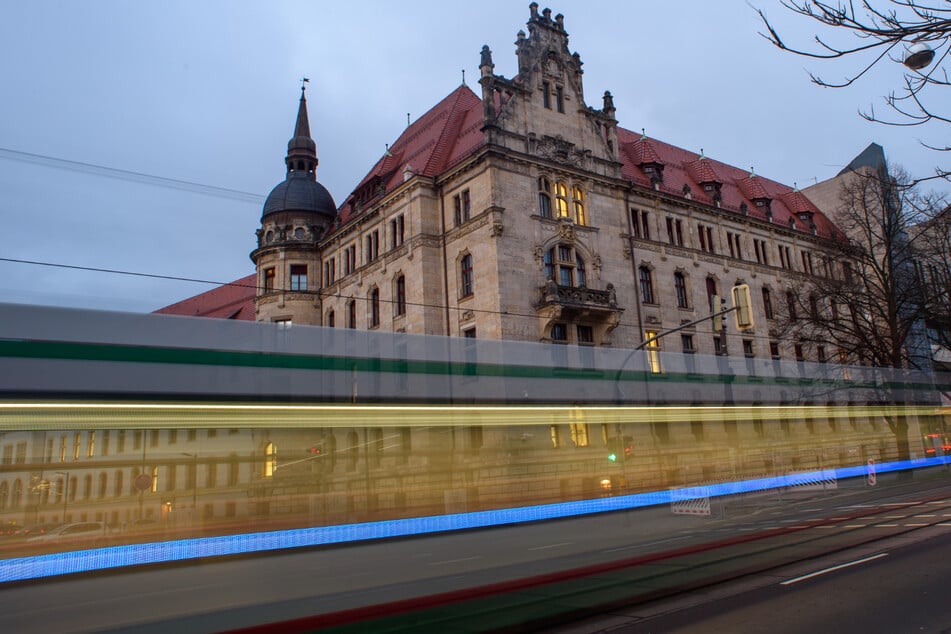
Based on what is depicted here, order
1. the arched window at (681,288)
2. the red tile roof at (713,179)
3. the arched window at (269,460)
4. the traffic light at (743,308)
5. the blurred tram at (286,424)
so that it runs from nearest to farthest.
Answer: the blurred tram at (286,424)
the arched window at (269,460)
the traffic light at (743,308)
the arched window at (681,288)
the red tile roof at (713,179)

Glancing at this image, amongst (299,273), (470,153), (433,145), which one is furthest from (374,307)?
(470,153)

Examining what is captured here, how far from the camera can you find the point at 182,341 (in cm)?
894

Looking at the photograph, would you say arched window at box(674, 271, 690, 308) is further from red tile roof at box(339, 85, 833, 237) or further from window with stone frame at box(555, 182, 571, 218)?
window with stone frame at box(555, 182, 571, 218)

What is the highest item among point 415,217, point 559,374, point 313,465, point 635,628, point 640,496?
point 415,217

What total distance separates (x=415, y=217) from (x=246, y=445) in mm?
27030

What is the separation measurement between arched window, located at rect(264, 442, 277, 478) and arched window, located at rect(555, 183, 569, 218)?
26330 mm

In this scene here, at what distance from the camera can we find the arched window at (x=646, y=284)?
121 feet

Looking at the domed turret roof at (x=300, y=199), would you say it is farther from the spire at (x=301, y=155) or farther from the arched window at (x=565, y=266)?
the arched window at (x=565, y=266)

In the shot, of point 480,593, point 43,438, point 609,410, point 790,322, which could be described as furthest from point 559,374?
point 790,322

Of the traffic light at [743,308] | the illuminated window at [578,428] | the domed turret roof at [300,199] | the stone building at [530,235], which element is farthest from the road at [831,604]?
the domed turret roof at [300,199]

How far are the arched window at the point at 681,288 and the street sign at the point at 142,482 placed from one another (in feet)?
114

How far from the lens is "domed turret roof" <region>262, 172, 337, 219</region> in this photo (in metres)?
46.2

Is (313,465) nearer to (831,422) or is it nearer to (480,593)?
(480,593)

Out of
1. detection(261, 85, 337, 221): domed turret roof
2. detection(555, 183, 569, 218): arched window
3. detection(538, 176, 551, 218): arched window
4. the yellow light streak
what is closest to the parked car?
the yellow light streak
